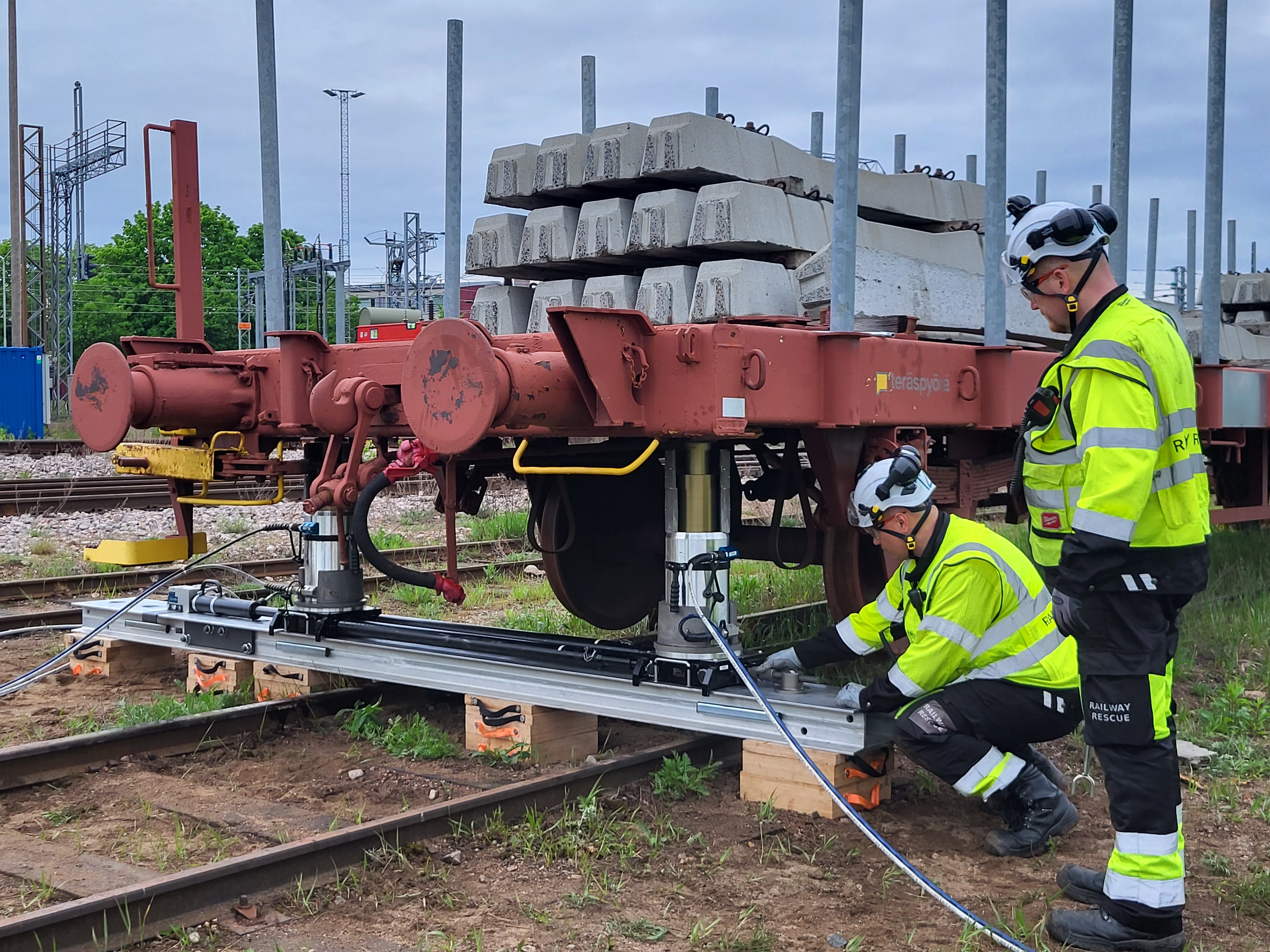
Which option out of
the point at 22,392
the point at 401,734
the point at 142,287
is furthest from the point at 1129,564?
the point at 142,287

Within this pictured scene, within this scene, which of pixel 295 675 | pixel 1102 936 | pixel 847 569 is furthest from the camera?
pixel 295 675

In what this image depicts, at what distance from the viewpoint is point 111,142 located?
1254 inches

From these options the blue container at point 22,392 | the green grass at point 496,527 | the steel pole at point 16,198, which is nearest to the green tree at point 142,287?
the steel pole at point 16,198

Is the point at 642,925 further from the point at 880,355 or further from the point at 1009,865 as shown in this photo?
the point at 880,355

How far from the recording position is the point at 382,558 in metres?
4.82

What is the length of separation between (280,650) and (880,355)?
2.89 meters

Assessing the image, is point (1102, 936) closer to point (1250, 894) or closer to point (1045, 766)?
point (1250, 894)

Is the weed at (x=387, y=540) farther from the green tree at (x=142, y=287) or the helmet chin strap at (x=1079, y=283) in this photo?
the green tree at (x=142, y=287)

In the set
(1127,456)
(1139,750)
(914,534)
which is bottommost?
(1139,750)

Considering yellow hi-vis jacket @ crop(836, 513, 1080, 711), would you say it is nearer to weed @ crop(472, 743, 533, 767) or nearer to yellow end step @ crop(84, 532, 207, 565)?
weed @ crop(472, 743, 533, 767)

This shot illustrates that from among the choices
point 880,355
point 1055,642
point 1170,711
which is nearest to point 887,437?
point 880,355

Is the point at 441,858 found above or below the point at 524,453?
below

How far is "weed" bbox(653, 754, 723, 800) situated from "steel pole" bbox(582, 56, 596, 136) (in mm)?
3914

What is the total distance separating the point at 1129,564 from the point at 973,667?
95cm
